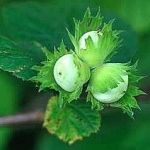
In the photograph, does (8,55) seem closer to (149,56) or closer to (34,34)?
(34,34)

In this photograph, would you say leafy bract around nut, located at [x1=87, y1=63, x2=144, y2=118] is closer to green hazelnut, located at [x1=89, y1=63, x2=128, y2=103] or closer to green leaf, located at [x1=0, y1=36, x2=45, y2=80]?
green hazelnut, located at [x1=89, y1=63, x2=128, y2=103]

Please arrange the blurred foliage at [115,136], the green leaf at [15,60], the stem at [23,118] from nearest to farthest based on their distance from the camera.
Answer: the green leaf at [15,60], the stem at [23,118], the blurred foliage at [115,136]

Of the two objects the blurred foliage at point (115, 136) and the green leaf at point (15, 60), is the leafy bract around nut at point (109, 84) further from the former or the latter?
the blurred foliage at point (115, 136)

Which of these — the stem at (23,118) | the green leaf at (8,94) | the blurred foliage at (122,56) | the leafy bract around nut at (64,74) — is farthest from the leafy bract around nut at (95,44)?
the green leaf at (8,94)

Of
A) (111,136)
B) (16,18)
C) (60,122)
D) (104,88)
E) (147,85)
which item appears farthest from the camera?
(111,136)

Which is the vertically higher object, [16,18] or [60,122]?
[16,18]

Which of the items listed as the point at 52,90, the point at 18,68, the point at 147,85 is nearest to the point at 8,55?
the point at 18,68
